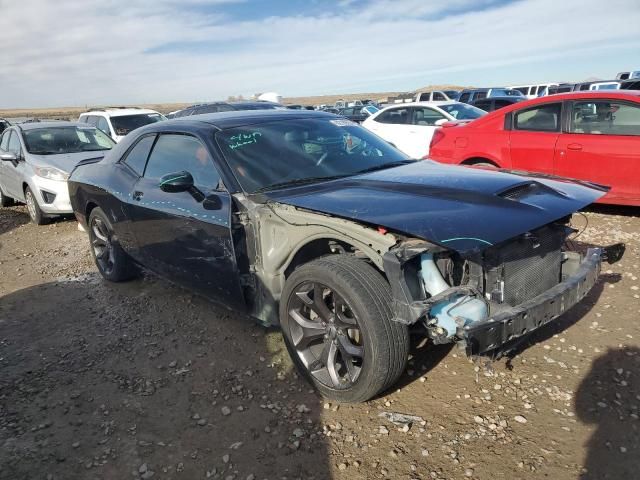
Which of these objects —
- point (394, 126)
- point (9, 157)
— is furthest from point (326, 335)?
point (394, 126)

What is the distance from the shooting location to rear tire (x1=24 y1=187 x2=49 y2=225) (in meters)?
7.81

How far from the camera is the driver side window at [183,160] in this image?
11.5 ft

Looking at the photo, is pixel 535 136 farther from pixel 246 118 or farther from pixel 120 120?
pixel 120 120

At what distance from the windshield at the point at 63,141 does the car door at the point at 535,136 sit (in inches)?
267

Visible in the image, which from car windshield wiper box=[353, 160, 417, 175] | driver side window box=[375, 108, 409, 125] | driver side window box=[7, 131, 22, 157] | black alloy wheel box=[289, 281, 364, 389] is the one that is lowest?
black alloy wheel box=[289, 281, 364, 389]

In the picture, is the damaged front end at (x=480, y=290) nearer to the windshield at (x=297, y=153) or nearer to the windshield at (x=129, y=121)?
the windshield at (x=297, y=153)

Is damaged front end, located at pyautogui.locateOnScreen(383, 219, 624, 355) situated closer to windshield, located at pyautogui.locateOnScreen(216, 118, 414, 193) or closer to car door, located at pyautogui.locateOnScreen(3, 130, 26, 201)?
windshield, located at pyautogui.locateOnScreen(216, 118, 414, 193)

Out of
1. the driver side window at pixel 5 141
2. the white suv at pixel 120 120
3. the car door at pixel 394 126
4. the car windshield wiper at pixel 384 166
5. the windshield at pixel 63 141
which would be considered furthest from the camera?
the white suv at pixel 120 120

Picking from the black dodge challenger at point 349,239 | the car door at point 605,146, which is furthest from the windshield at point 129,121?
the car door at point 605,146

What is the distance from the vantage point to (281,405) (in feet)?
9.72

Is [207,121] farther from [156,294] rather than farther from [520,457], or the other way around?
[520,457]

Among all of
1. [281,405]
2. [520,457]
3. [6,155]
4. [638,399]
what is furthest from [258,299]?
[6,155]

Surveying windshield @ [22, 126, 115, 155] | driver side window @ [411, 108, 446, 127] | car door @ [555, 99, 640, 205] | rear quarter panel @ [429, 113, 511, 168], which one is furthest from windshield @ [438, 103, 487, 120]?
windshield @ [22, 126, 115, 155]

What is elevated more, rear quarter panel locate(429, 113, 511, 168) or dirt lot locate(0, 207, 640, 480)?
rear quarter panel locate(429, 113, 511, 168)
